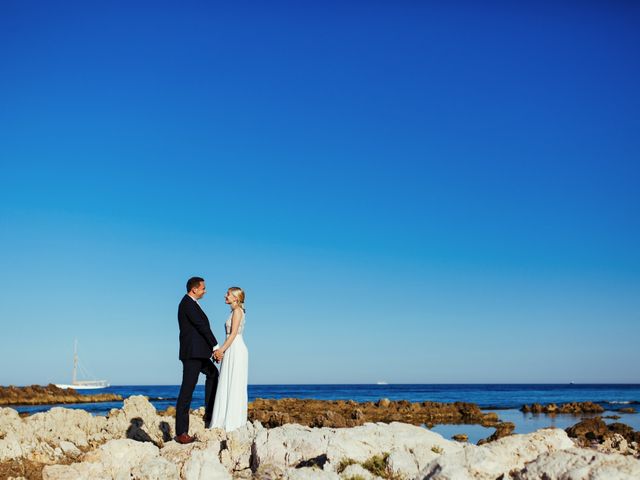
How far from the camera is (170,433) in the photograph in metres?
13.5

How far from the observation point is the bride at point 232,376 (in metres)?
→ 10.7

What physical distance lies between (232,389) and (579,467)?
253 inches

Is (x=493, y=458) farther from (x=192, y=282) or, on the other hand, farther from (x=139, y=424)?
(x=139, y=424)

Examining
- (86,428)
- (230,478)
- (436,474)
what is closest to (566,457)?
(436,474)

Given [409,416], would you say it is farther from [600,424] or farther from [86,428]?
[86,428]

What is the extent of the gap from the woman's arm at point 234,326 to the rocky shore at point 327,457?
4.65ft

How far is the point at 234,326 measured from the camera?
10.8 metres

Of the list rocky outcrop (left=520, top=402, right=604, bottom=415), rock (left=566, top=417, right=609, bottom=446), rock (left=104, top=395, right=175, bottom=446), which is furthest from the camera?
rocky outcrop (left=520, top=402, right=604, bottom=415)

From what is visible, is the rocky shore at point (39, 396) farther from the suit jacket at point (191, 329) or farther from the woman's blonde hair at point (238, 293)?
the woman's blonde hair at point (238, 293)

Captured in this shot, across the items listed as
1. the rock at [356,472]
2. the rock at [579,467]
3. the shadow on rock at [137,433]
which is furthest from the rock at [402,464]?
the shadow on rock at [137,433]

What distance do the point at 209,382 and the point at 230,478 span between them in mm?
3485

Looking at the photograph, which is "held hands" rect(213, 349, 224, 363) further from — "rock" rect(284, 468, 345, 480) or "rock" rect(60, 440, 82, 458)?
"rock" rect(284, 468, 345, 480)

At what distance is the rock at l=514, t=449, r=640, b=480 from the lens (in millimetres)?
5328

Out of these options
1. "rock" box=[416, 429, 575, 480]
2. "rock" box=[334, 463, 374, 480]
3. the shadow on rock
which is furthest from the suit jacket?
"rock" box=[416, 429, 575, 480]
